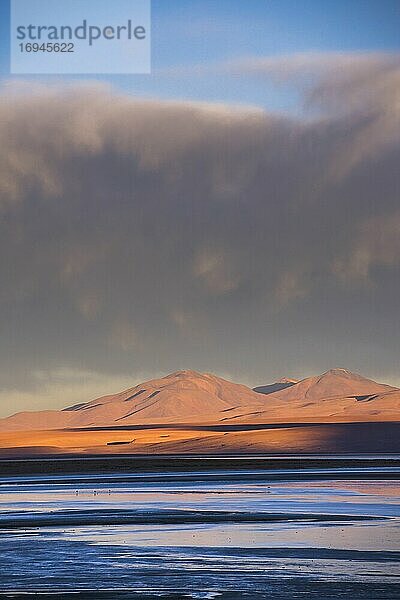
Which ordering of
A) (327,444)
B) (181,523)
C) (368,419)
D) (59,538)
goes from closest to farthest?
(59,538) → (181,523) → (327,444) → (368,419)

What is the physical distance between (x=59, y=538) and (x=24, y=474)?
1403 inches

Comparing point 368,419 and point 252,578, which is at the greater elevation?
point 368,419

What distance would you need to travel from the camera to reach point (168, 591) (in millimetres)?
16875

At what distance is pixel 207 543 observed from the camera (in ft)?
74.4

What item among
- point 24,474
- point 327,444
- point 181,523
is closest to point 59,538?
point 181,523

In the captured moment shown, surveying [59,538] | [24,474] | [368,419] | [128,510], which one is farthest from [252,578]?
[368,419]

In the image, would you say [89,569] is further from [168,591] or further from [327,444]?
[327,444]

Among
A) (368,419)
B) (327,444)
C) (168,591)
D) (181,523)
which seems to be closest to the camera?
(168,591)

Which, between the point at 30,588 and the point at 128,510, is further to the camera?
the point at 128,510

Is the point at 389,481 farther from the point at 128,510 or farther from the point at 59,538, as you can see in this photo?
the point at 59,538

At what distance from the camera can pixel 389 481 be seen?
140ft

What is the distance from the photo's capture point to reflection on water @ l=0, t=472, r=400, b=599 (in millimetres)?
17406

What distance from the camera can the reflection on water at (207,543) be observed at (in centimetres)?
1741

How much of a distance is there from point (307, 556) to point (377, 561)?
141cm
